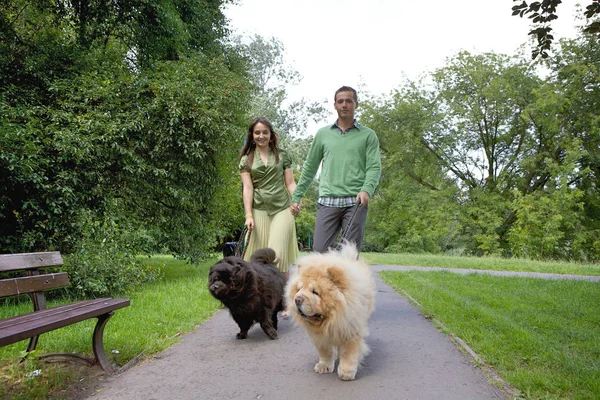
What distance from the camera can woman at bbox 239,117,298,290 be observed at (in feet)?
19.6

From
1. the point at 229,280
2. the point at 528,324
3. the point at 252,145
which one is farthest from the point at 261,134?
the point at 528,324

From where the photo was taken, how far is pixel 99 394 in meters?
3.59

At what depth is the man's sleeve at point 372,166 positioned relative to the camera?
5.01 meters

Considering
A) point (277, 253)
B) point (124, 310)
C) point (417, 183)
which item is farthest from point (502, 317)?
point (417, 183)

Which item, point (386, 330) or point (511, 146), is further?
point (511, 146)

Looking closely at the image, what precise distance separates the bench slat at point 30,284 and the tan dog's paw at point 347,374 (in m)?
2.73

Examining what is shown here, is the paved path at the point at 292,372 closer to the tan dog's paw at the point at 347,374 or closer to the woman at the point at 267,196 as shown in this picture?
the tan dog's paw at the point at 347,374

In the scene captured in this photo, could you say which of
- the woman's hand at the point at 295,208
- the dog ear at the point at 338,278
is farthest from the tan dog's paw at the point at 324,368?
the woman's hand at the point at 295,208

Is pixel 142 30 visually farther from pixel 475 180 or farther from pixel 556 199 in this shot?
pixel 475 180

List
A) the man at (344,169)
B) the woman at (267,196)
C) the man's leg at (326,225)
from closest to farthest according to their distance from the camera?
1. the man at (344,169)
2. the man's leg at (326,225)
3. the woman at (267,196)

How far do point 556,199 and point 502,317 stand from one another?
23.1 m

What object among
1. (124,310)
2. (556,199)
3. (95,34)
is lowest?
(124,310)

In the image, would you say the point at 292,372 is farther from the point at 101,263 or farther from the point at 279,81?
the point at 279,81

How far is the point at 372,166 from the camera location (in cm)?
516
